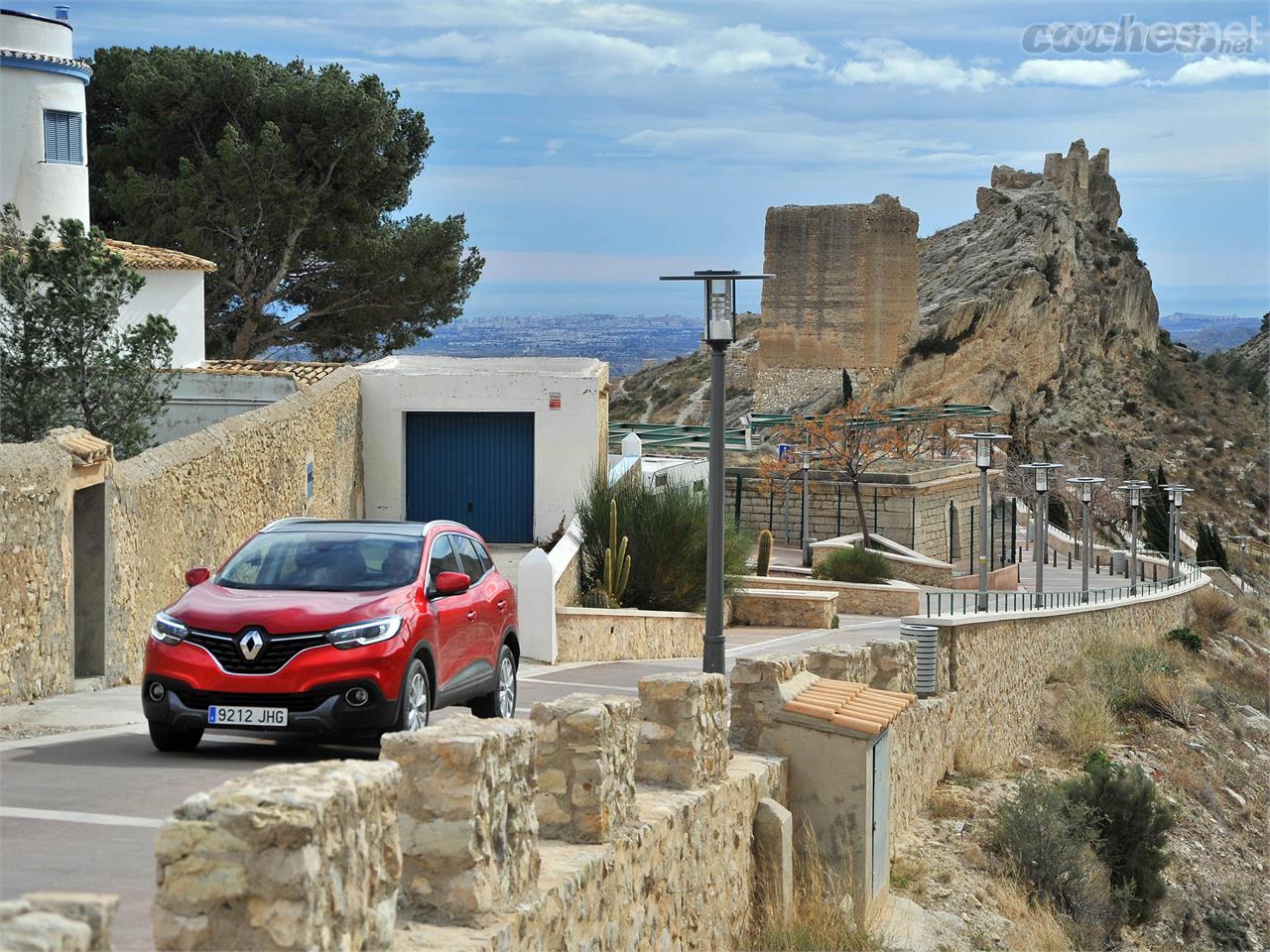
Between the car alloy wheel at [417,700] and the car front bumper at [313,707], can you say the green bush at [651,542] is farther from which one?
the car front bumper at [313,707]

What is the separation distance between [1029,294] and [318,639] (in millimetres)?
76282

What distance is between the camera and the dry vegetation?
14.5m

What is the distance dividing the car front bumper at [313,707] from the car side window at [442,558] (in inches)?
49.1

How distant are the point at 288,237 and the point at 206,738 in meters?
27.2

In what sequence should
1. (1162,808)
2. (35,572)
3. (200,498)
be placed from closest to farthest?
(35,572) → (200,498) → (1162,808)

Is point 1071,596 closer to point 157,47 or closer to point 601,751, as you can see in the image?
point 157,47

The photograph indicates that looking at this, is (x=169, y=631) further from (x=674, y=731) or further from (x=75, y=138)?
(x=75, y=138)

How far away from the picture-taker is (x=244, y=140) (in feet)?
118

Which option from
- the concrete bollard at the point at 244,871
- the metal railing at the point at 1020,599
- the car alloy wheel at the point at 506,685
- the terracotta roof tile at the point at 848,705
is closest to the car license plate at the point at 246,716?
the car alloy wheel at the point at 506,685

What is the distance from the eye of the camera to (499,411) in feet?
78.2

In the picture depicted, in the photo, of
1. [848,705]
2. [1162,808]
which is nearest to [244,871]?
[848,705]

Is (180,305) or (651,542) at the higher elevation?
(180,305)

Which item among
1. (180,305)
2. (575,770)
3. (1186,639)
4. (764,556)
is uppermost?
(180,305)

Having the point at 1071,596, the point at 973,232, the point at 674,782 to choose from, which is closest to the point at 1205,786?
the point at 1071,596
